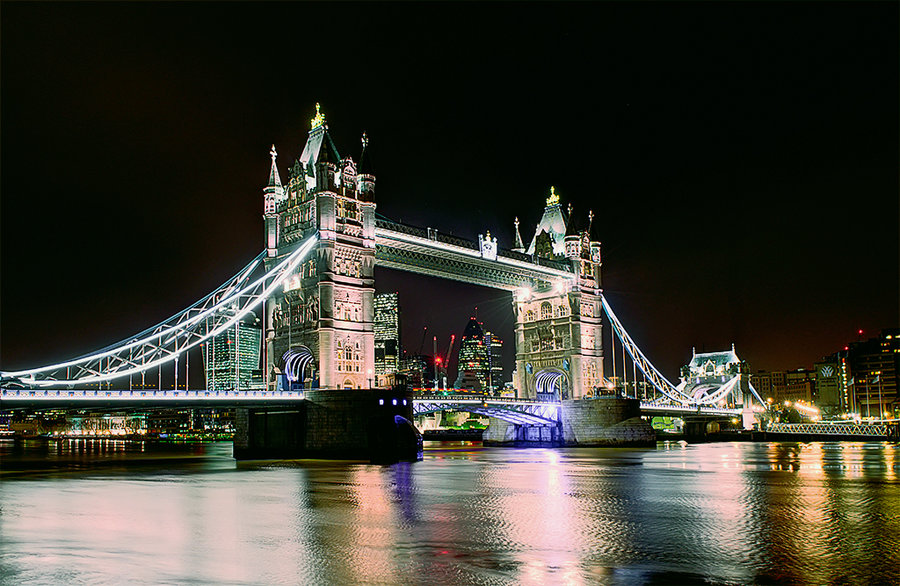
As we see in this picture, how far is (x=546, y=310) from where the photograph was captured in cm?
8975

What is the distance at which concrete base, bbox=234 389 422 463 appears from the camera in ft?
179

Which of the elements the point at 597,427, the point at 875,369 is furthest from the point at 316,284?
the point at 875,369

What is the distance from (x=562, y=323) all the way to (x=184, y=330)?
4209 cm

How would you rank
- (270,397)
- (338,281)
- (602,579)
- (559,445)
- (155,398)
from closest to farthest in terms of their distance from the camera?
(602,579)
(155,398)
(270,397)
(338,281)
(559,445)

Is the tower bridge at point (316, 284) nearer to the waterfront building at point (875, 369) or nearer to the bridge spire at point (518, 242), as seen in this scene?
the bridge spire at point (518, 242)

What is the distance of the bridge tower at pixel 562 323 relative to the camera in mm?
86812

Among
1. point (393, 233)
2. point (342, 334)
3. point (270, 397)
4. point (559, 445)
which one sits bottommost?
point (559, 445)

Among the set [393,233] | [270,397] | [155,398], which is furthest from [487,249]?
[155,398]

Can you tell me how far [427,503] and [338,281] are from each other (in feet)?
111

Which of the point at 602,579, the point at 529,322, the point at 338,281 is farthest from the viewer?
the point at 529,322

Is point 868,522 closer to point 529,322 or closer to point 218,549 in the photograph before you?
point 218,549

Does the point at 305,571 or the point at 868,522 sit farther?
the point at 868,522

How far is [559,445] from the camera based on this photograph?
82.2m

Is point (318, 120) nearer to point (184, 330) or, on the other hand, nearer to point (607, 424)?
point (184, 330)
